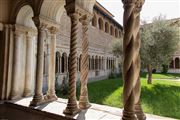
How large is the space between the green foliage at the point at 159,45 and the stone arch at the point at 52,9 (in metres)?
8.00

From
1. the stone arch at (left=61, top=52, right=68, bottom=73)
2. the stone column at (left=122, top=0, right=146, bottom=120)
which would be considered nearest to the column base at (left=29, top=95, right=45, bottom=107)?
the stone column at (left=122, top=0, right=146, bottom=120)

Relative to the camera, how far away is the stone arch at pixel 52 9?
407 cm

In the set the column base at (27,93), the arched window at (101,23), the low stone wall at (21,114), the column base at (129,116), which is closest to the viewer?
the column base at (129,116)

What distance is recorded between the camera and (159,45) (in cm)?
1071

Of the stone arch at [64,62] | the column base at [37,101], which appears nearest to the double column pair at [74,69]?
the column base at [37,101]

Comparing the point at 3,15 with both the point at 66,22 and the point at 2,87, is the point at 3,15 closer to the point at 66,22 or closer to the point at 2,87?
the point at 2,87

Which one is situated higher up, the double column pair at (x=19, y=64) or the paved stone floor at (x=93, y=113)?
the double column pair at (x=19, y=64)

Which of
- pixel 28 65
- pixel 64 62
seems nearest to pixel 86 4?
pixel 28 65

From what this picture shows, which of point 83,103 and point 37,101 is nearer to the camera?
point 83,103

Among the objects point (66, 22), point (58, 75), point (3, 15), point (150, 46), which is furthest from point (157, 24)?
point (3, 15)

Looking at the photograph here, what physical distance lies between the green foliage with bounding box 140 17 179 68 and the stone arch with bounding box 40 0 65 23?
315 inches

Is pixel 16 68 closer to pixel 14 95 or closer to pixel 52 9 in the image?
pixel 14 95

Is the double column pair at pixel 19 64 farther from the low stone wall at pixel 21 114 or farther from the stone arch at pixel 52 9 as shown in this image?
the stone arch at pixel 52 9

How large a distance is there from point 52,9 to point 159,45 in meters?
8.62
